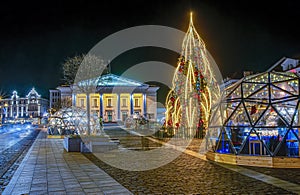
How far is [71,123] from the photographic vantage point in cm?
3091

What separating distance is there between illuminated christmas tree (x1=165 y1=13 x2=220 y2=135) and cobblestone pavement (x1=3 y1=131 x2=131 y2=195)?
1094 centimetres

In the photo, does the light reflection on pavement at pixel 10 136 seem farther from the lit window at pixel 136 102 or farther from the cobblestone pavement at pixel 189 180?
the lit window at pixel 136 102

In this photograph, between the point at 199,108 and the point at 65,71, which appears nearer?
the point at 199,108

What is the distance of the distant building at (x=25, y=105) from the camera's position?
136 m

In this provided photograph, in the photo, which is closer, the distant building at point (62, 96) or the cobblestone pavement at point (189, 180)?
the cobblestone pavement at point (189, 180)

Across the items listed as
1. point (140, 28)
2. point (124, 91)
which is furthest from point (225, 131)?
point (124, 91)

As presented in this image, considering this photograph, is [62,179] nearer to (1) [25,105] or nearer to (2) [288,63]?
(2) [288,63]

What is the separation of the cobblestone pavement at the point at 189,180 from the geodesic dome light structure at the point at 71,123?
17.8 meters

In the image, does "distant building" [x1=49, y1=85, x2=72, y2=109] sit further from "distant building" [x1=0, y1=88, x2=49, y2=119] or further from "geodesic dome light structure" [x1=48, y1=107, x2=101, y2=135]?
"distant building" [x1=0, y1=88, x2=49, y2=119]

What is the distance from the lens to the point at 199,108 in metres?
21.8

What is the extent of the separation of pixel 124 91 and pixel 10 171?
220 ft

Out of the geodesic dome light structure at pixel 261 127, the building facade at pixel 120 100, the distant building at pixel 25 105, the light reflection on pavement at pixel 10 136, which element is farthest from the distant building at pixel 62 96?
the geodesic dome light structure at pixel 261 127

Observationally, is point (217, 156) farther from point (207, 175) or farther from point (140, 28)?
point (140, 28)

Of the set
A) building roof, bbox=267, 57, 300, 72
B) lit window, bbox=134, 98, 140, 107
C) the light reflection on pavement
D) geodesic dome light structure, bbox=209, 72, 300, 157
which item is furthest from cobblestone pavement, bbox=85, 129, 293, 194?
lit window, bbox=134, 98, 140, 107
